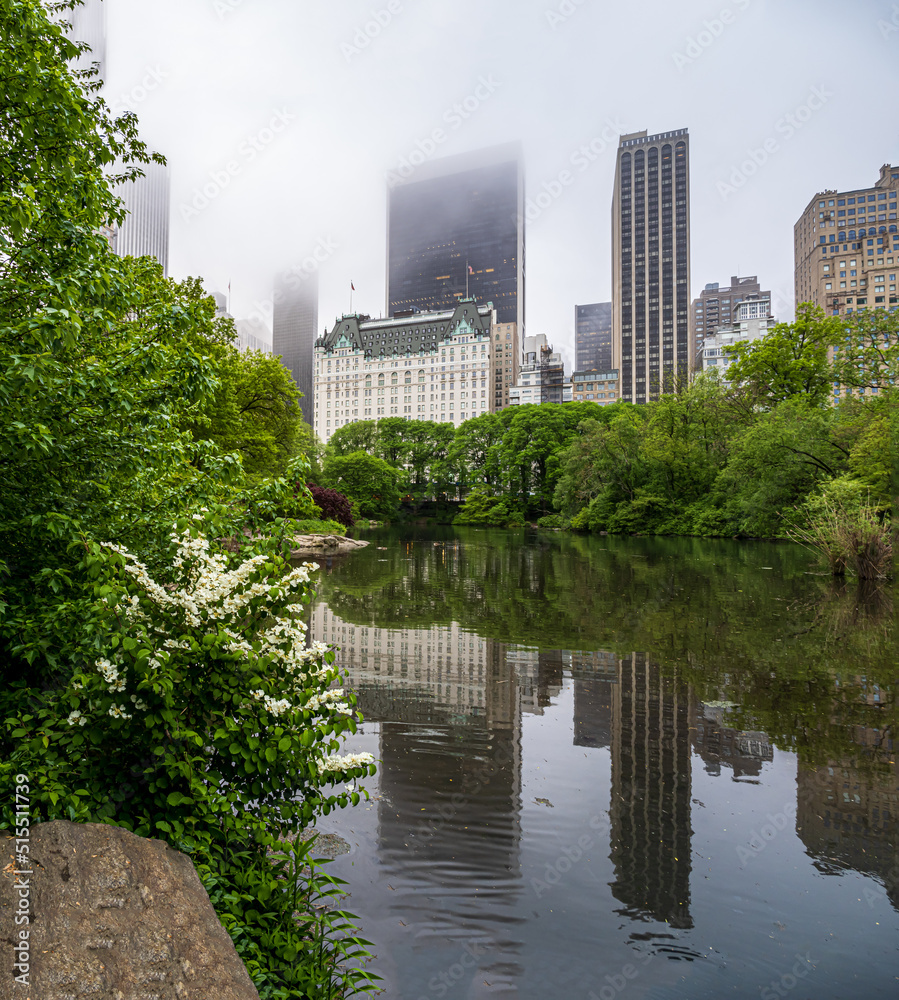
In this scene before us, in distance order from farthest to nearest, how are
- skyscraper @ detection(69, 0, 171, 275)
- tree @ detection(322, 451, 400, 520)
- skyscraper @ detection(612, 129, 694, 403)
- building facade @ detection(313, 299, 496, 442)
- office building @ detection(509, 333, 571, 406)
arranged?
skyscraper @ detection(612, 129, 694, 403)
office building @ detection(509, 333, 571, 406)
building facade @ detection(313, 299, 496, 442)
tree @ detection(322, 451, 400, 520)
skyscraper @ detection(69, 0, 171, 275)

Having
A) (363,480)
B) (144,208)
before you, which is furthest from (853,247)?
(144,208)

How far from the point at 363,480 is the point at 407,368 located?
7264cm

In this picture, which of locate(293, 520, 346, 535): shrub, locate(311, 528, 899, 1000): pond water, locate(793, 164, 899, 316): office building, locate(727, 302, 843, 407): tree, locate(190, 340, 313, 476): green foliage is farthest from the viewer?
locate(793, 164, 899, 316): office building

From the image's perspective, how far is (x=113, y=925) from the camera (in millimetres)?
2199

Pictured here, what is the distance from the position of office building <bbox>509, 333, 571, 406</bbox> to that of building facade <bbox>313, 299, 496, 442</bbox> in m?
14.0

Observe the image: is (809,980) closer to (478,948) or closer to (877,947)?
(877,947)

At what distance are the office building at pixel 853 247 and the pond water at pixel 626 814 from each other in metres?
115

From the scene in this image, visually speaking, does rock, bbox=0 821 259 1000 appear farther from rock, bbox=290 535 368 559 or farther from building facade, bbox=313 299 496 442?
building facade, bbox=313 299 496 442

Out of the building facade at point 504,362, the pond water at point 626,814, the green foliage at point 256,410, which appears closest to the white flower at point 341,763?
the pond water at point 626,814

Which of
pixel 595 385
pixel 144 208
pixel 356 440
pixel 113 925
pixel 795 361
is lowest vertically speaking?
pixel 113 925

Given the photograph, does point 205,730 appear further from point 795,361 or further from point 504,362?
point 504,362

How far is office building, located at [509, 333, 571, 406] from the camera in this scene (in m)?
143

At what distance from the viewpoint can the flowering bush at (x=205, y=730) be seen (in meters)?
2.61

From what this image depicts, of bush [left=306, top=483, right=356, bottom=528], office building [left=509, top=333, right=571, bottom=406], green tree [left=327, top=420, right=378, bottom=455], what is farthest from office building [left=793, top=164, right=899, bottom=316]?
bush [left=306, top=483, right=356, bottom=528]
